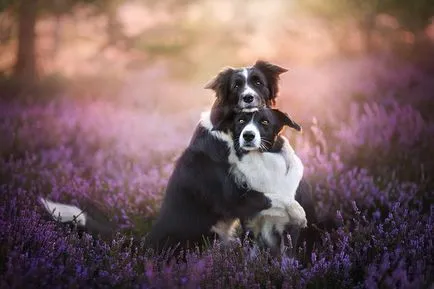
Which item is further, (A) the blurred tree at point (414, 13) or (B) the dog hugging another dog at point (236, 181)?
(A) the blurred tree at point (414, 13)

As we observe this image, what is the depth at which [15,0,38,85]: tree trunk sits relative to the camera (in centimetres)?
1090

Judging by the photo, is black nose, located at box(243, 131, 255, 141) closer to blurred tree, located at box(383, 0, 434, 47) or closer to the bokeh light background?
the bokeh light background

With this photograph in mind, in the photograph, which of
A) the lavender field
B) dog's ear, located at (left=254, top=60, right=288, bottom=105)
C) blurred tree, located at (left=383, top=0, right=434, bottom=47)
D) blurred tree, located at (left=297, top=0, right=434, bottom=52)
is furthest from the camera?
blurred tree, located at (left=297, top=0, right=434, bottom=52)

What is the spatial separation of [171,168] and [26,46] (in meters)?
6.31

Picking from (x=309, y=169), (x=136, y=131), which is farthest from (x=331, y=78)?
(x=309, y=169)

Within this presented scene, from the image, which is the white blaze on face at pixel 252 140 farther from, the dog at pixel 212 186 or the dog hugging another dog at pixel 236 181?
the dog at pixel 212 186

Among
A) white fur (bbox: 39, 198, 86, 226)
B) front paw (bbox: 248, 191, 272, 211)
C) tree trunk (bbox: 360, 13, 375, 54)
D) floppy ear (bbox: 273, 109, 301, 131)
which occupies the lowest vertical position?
white fur (bbox: 39, 198, 86, 226)

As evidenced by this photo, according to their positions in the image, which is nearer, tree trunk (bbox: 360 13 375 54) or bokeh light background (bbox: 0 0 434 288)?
bokeh light background (bbox: 0 0 434 288)

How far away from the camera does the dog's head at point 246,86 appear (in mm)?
4281

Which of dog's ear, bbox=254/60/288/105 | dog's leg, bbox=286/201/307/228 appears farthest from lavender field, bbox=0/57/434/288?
dog's ear, bbox=254/60/288/105

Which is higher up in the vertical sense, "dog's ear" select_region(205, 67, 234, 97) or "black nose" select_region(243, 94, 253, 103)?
"dog's ear" select_region(205, 67, 234, 97)

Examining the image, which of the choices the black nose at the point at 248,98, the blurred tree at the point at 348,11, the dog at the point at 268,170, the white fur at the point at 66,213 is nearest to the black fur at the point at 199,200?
the dog at the point at 268,170

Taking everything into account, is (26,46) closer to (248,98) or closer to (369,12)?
(369,12)

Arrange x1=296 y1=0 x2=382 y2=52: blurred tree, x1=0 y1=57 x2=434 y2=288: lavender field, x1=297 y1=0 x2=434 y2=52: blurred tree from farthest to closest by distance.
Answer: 1. x1=296 y1=0 x2=382 y2=52: blurred tree
2. x1=297 y1=0 x2=434 y2=52: blurred tree
3. x1=0 y1=57 x2=434 y2=288: lavender field
